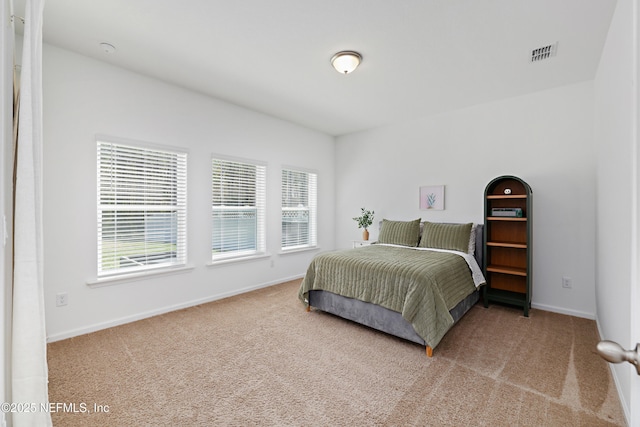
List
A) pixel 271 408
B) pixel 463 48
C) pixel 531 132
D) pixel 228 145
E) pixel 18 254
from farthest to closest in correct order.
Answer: pixel 228 145 < pixel 531 132 < pixel 463 48 < pixel 271 408 < pixel 18 254

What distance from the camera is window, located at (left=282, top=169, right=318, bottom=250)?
4.88 m

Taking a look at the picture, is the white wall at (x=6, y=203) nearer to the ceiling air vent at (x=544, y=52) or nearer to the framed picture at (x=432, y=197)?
the ceiling air vent at (x=544, y=52)

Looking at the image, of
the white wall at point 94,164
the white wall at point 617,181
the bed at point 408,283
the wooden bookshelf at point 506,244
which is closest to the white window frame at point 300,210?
the white wall at point 94,164

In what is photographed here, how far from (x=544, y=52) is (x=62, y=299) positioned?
5.10 m

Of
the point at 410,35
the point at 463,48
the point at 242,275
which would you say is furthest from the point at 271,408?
the point at 463,48

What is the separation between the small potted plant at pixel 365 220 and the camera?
4980 millimetres

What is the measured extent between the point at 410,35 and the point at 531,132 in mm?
2296

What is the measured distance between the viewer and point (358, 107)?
4.10 metres

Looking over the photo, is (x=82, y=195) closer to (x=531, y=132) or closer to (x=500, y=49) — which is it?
(x=500, y=49)

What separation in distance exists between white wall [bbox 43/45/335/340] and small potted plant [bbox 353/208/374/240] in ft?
5.47

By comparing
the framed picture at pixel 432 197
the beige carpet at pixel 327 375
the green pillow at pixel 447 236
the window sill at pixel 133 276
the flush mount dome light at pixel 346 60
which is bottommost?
the beige carpet at pixel 327 375

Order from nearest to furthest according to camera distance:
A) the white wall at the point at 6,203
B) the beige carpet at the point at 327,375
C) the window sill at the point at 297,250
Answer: the white wall at the point at 6,203, the beige carpet at the point at 327,375, the window sill at the point at 297,250

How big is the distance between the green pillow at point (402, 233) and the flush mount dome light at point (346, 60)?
2.37 meters

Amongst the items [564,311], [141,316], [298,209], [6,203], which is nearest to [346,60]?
[6,203]
